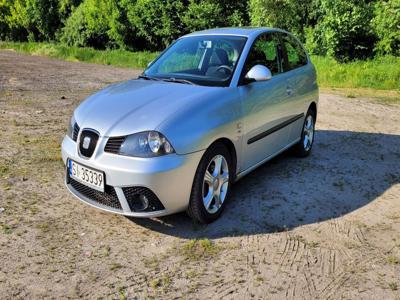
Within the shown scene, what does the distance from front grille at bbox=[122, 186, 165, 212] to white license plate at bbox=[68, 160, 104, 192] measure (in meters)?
0.24

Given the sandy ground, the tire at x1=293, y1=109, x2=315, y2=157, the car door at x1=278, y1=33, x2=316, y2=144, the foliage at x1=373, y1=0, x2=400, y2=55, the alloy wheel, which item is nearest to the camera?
the sandy ground

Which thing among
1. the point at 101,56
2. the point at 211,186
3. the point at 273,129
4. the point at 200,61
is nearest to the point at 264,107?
the point at 273,129

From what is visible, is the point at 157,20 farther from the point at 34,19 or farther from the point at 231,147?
the point at 231,147

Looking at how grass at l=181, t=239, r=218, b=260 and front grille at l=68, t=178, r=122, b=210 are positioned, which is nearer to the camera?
grass at l=181, t=239, r=218, b=260

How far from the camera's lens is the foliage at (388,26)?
13.3 metres

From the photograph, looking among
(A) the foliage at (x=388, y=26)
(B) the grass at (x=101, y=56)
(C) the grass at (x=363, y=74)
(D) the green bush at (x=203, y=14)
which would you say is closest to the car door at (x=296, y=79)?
(C) the grass at (x=363, y=74)

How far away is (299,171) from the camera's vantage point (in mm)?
5727

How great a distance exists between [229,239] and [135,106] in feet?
4.71

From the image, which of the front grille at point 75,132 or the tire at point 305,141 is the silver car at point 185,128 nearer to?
the front grille at point 75,132

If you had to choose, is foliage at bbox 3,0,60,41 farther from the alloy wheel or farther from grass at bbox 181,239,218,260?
grass at bbox 181,239,218,260

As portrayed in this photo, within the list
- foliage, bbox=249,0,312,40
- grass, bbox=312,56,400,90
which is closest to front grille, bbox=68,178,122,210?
grass, bbox=312,56,400,90

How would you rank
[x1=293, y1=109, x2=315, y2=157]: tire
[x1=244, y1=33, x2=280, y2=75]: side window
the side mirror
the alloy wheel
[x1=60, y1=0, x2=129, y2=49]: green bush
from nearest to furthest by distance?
the alloy wheel < the side mirror < [x1=244, y1=33, x2=280, y2=75]: side window < [x1=293, y1=109, x2=315, y2=157]: tire < [x1=60, y1=0, x2=129, y2=49]: green bush

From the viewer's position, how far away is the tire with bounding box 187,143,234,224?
3886mm

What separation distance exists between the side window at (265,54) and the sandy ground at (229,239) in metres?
1.35
